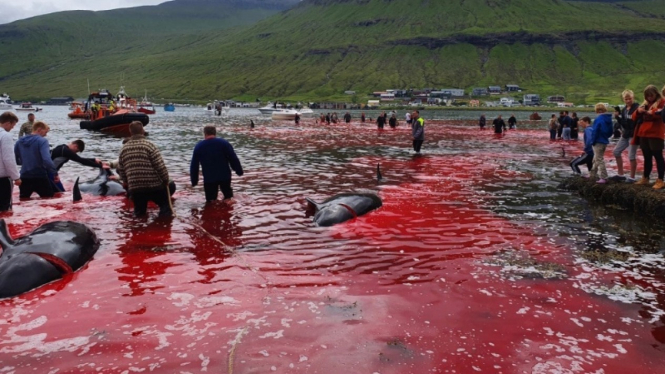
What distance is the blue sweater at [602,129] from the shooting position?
14062 mm

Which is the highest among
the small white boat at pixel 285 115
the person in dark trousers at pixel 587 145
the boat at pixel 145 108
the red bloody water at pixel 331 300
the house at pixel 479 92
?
the house at pixel 479 92

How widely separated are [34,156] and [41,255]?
6361 millimetres

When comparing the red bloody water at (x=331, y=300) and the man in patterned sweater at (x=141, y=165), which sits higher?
the man in patterned sweater at (x=141, y=165)

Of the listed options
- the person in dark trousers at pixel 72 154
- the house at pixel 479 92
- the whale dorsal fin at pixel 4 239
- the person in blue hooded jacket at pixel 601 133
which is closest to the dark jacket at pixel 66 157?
the person in dark trousers at pixel 72 154

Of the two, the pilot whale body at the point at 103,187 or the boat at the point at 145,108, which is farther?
the boat at the point at 145,108

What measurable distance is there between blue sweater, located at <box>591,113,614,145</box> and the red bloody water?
3.11 m

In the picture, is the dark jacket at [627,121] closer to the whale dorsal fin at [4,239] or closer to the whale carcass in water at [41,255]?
the whale carcass in water at [41,255]

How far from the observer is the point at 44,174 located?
13.5m

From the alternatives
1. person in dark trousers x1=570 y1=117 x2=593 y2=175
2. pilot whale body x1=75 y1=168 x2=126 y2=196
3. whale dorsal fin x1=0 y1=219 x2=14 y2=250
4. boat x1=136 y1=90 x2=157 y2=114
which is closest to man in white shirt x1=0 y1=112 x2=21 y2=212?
whale dorsal fin x1=0 y1=219 x2=14 y2=250

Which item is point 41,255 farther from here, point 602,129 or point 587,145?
point 587,145

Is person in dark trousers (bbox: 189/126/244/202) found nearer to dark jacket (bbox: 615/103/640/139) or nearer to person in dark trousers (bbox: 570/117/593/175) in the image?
dark jacket (bbox: 615/103/640/139)

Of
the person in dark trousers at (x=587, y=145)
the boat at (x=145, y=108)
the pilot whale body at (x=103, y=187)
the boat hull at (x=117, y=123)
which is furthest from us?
the boat at (x=145, y=108)

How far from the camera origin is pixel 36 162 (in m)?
13.1

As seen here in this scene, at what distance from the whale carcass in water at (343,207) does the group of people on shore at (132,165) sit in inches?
98.7
